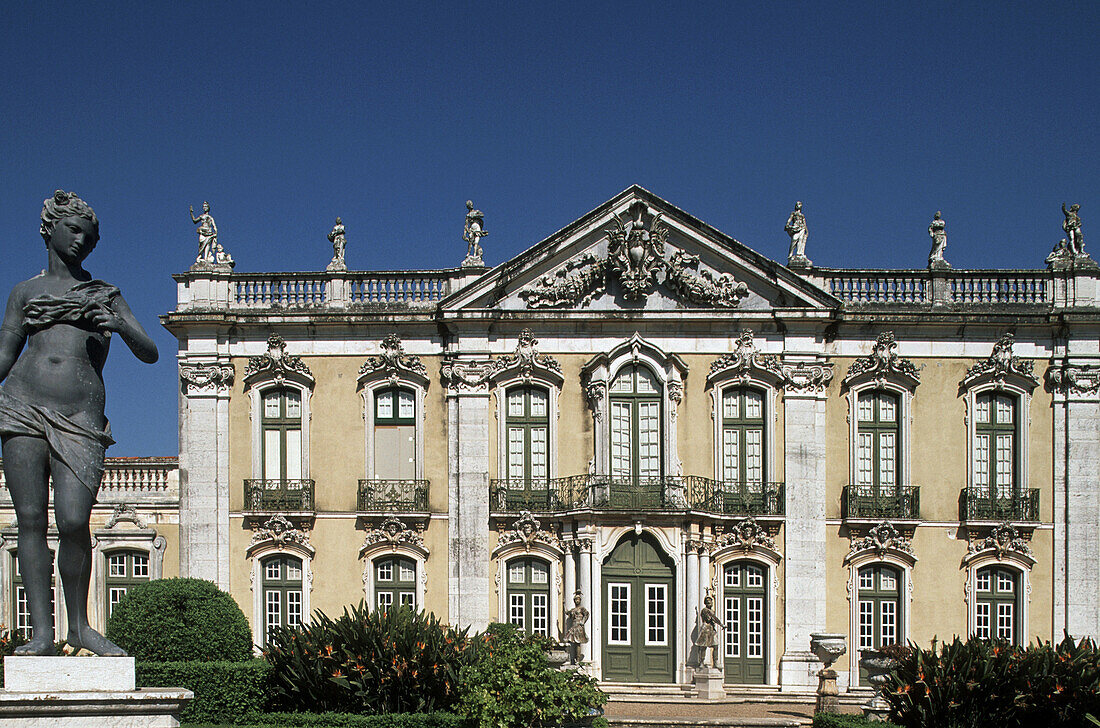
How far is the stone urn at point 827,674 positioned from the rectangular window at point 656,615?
368 cm

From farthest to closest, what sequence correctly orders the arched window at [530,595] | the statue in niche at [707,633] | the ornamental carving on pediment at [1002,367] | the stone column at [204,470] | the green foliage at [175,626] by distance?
1. the ornamental carving on pediment at [1002,367]
2. the stone column at [204,470]
3. the arched window at [530,595]
4. the statue in niche at [707,633]
5. the green foliage at [175,626]

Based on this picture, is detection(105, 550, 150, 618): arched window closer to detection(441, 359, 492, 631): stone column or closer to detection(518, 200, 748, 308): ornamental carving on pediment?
detection(441, 359, 492, 631): stone column

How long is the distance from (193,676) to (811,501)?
1312cm

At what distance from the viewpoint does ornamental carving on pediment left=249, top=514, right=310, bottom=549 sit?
81.1 feet

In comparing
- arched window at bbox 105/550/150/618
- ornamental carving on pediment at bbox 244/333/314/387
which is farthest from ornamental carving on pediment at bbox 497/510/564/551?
arched window at bbox 105/550/150/618

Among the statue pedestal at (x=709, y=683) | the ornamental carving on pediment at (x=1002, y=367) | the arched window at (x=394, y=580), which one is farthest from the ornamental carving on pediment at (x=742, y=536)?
the arched window at (x=394, y=580)

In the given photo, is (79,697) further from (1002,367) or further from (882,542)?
(1002,367)

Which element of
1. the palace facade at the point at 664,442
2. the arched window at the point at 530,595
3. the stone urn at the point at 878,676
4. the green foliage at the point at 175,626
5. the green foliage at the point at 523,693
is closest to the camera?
the green foliage at the point at 523,693

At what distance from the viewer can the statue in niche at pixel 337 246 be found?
1008 inches

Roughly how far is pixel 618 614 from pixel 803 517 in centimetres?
435

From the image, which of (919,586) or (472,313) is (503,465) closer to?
(472,313)

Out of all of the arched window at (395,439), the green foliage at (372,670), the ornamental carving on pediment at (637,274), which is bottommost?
the green foliage at (372,670)

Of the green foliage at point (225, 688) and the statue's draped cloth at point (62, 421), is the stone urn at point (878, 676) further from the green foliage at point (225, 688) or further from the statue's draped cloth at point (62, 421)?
the statue's draped cloth at point (62, 421)

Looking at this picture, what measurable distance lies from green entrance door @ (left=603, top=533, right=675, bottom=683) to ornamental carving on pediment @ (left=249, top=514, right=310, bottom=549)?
639 cm
